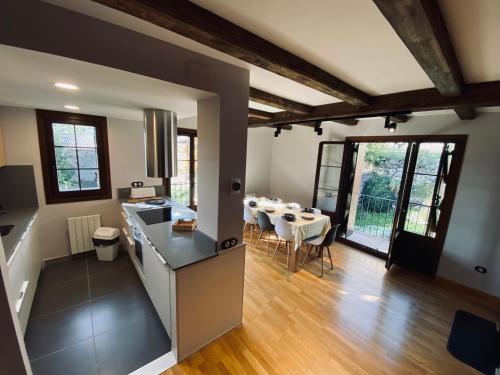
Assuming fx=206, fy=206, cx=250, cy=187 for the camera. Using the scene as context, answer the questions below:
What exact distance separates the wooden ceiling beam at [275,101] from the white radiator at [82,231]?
114 inches

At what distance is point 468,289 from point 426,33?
3.52 meters

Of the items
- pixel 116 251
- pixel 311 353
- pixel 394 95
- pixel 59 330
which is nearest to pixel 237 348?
pixel 311 353

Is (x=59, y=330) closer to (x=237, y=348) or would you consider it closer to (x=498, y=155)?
(x=237, y=348)

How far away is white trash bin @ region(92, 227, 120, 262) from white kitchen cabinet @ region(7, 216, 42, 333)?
0.63 meters

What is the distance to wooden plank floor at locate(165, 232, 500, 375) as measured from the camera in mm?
1753

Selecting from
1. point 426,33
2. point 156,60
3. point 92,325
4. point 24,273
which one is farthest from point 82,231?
point 426,33

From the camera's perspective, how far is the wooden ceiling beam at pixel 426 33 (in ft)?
2.78

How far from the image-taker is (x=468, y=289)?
9.21 ft

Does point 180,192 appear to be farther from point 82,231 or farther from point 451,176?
point 451,176

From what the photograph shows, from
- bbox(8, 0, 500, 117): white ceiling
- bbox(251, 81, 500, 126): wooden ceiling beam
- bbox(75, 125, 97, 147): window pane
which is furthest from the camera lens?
bbox(75, 125, 97, 147): window pane

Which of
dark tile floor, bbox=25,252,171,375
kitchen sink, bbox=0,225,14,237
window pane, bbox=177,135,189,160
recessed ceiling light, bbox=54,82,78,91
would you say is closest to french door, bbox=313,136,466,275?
window pane, bbox=177,135,189,160

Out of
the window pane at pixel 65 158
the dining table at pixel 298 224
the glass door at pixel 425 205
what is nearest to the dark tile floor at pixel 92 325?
the window pane at pixel 65 158

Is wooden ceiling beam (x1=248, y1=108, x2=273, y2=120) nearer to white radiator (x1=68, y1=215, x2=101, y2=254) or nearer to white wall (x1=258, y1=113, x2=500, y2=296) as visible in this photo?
white wall (x1=258, y1=113, x2=500, y2=296)

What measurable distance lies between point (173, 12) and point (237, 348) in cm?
244
